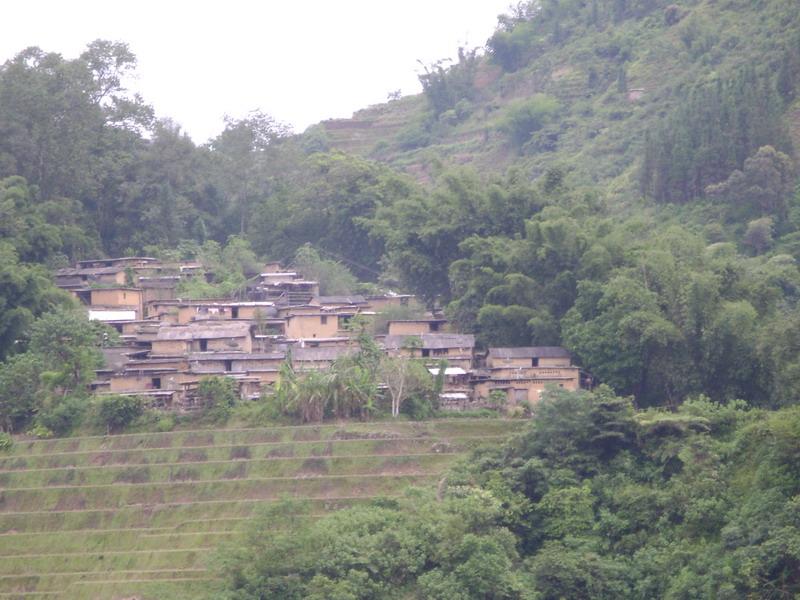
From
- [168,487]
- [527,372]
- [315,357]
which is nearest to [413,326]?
[315,357]

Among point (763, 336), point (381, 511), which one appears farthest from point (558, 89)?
point (381, 511)

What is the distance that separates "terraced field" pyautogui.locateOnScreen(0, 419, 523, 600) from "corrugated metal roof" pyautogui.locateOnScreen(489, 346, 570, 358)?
208cm

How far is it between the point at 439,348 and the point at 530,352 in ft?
6.49

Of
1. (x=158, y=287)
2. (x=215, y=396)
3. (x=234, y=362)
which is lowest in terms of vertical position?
(x=215, y=396)

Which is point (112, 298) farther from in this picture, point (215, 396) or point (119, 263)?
point (215, 396)

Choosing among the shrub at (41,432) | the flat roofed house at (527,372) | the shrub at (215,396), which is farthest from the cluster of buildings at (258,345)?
the shrub at (41,432)

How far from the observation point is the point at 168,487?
28.2m

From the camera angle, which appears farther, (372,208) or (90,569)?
(372,208)

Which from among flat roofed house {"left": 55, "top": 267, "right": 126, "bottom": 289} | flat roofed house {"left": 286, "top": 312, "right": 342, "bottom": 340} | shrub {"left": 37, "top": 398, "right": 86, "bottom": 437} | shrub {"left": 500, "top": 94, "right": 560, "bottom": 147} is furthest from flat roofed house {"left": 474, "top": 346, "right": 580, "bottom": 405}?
shrub {"left": 500, "top": 94, "right": 560, "bottom": 147}

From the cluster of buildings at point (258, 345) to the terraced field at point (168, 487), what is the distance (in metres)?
1.59

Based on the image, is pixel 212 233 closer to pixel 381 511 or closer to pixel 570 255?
pixel 570 255

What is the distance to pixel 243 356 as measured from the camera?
31703mm

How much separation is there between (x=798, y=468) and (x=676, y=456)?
307 centimetres

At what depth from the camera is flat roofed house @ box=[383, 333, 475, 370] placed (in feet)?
104
